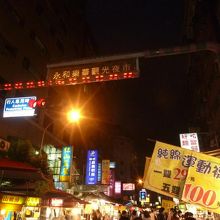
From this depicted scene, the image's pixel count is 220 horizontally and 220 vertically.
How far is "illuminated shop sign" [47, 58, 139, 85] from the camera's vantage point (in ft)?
39.2

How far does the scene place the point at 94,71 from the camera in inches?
483

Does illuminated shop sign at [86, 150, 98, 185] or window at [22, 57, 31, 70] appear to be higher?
window at [22, 57, 31, 70]

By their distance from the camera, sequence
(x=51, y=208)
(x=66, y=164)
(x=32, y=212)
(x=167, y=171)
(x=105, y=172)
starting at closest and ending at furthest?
(x=167, y=171) → (x=32, y=212) → (x=51, y=208) → (x=66, y=164) → (x=105, y=172)

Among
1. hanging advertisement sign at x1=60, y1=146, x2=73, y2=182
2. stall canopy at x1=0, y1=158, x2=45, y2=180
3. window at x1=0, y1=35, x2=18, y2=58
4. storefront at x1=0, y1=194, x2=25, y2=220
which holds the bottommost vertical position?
storefront at x1=0, y1=194, x2=25, y2=220

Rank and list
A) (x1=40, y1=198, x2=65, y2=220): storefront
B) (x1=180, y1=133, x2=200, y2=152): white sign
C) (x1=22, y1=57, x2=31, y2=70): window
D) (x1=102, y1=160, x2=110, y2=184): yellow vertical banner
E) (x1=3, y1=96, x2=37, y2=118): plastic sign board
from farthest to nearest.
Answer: (x1=102, y1=160, x2=110, y2=184): yellow vertical banner < (x1=22, y1=57, x2=31, y2=70): window < (x1=180, y1=133, x2=200, y2=152): white sign < (x1=3, y1=96, x2=37, y2=118): plastic sign board < (x1=40, y1=198, x2=65, y2=220): storefront

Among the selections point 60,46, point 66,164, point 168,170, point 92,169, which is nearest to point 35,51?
point 60,46

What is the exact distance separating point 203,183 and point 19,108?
12752 millimetres

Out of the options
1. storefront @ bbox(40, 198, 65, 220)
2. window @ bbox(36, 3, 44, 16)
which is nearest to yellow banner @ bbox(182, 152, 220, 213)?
storefront @ bbox(40, 198, 65, 220)

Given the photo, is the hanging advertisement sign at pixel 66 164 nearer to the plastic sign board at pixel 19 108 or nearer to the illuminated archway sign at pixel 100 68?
the plastic sign board at pixel 19 108

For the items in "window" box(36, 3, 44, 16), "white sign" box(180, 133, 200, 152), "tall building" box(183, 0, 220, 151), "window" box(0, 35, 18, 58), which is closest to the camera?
"window" box(0, 35, 18, 58)

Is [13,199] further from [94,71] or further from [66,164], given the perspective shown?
[66,164]

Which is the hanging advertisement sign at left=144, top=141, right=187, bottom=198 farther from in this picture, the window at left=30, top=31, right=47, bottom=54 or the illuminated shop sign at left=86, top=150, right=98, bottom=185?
the illuminated shop sign at left=86, top=150, right=98, bottom=185

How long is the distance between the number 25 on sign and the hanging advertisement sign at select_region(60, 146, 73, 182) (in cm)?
2159

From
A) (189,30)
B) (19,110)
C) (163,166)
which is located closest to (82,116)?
(189,30)
